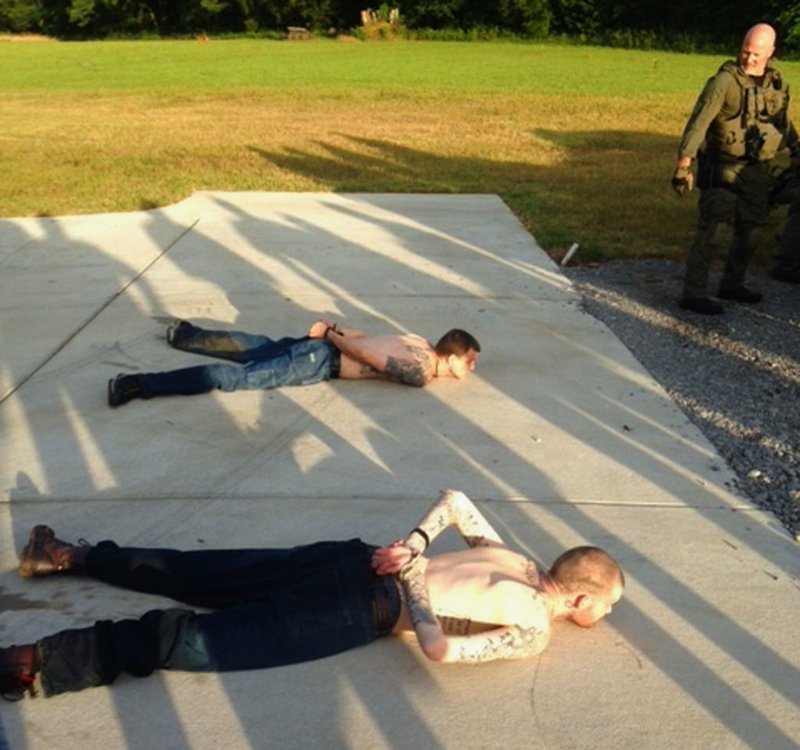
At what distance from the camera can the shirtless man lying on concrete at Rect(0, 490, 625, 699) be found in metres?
3.03

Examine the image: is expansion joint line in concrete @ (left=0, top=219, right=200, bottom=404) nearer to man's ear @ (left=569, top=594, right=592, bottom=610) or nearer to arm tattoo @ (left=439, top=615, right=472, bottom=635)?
arm tattoo @ (left=439, top=615, right=472, bottom=635)

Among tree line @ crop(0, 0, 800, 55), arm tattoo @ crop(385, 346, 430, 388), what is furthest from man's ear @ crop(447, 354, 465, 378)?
tree line @ crop(0, 0, 800, 55)

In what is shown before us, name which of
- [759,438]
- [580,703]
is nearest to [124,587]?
[580,703]

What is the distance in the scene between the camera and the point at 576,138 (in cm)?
1680

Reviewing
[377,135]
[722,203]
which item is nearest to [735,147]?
[722,203]

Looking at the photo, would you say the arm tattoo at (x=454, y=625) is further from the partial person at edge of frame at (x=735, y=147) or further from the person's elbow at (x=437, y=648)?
the partial person at edge of frame at (x=735, y=147)

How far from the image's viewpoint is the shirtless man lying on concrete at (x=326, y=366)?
533 centimetres

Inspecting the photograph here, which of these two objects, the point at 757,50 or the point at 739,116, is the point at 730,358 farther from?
the point at 757,50

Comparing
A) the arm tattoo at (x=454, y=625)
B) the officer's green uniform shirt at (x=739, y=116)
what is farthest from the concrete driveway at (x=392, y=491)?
the officer's green uniform shirt at (x=739, y=116)

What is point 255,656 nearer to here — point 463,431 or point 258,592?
point 258,592

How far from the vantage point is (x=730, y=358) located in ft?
20.5

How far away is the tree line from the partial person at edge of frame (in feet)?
128

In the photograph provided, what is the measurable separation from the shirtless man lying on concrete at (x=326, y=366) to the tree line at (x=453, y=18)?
137 ft

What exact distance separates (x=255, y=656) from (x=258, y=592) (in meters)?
0.28
